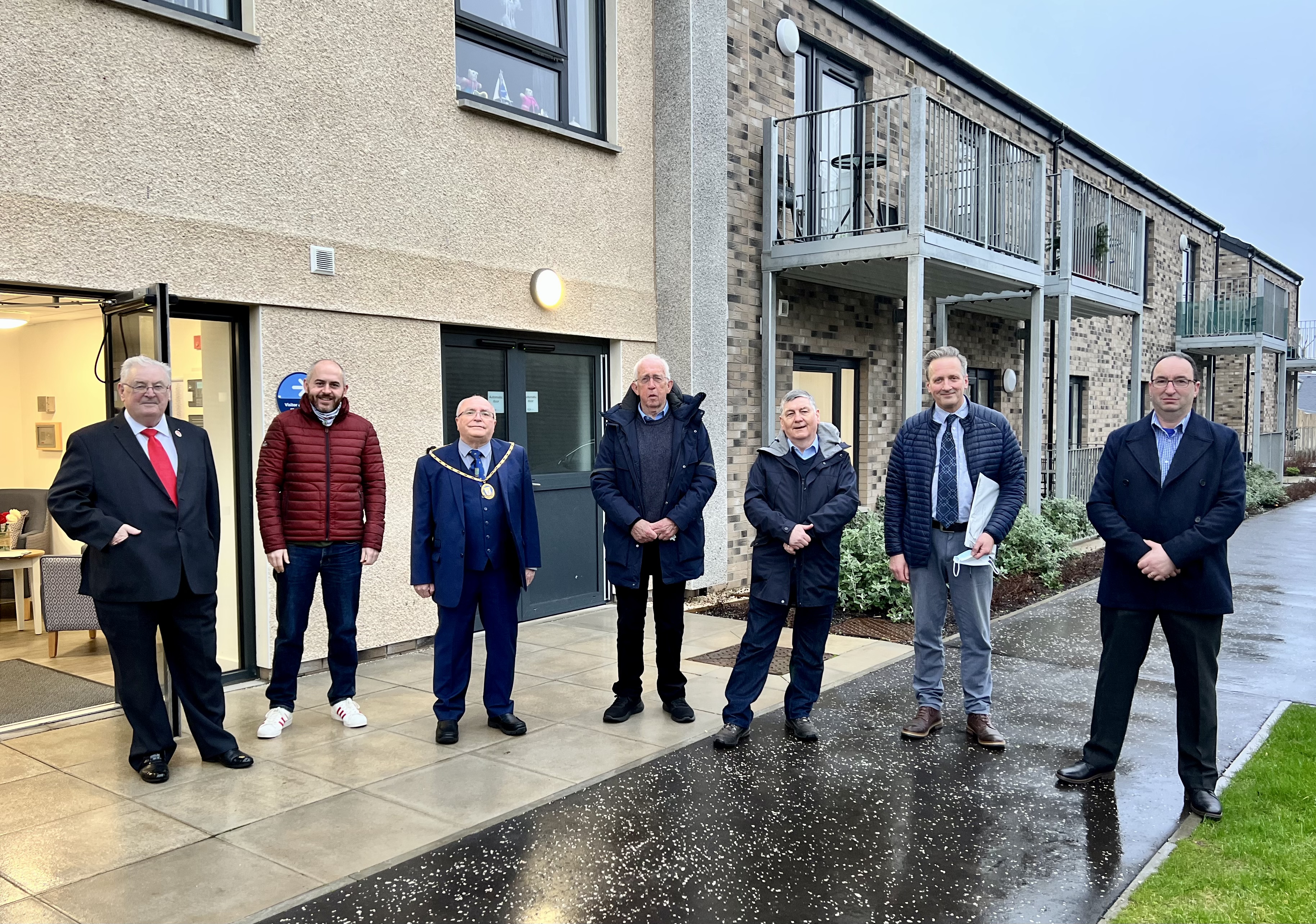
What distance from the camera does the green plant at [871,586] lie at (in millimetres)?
8078

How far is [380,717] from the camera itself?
17.7 ft

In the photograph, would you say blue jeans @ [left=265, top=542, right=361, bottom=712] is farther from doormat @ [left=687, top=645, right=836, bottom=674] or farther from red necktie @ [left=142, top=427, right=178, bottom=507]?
doormat @ [left=687, top=645, right=836, bottom=674]

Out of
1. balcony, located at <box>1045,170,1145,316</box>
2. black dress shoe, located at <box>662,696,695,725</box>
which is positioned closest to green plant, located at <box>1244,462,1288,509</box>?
balcony, located at <box>1045,170,1145,316</box>

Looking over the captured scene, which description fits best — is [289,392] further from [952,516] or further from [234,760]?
[952,516]

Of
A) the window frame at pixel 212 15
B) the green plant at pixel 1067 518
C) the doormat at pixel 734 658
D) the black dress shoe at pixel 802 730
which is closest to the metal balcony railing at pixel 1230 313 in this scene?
the green plant at pixel 1067 518

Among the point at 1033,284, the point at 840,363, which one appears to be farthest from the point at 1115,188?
the point at 840,363

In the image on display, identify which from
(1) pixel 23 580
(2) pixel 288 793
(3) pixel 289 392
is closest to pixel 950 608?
(3) pixel 289 392

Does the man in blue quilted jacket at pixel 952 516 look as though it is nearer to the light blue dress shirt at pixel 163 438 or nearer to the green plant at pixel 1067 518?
the light blue dress shirt at pixel 163 438

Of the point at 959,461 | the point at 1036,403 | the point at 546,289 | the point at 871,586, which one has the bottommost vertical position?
the point at 871,586

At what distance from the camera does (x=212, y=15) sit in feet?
18.7

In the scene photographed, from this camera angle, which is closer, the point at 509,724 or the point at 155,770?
the point at 155,770

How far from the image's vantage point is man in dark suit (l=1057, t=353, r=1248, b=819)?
13.6 ft

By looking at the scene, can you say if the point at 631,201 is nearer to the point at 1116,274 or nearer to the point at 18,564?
the point at 18,564

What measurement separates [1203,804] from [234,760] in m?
4.20
